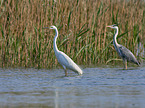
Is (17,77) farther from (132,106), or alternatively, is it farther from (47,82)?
(132,106)

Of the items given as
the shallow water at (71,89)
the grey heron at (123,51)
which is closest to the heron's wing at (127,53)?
the grey heron at (123,51)

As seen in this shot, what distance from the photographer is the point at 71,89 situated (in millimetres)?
7270

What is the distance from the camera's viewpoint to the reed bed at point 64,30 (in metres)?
10.7

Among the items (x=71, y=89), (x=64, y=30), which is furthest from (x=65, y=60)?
(x=71, y=89)

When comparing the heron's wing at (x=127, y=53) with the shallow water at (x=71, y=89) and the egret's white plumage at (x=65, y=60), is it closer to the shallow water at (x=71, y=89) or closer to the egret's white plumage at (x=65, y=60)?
the shallow water at (x=71, y=89)

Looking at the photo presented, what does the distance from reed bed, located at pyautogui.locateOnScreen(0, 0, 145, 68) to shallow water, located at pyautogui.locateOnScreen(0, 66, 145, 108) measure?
63 cm

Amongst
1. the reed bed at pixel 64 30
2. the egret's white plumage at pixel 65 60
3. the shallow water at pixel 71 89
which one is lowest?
the shallow water at pixel 71 89

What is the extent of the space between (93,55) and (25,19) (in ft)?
7.90

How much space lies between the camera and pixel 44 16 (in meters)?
10.9

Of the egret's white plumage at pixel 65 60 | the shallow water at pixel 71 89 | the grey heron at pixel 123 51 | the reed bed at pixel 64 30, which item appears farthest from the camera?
the grey heron at pixel 123 51

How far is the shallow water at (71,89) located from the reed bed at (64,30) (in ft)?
2.07

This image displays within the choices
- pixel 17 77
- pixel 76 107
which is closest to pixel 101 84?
pixel 17 77

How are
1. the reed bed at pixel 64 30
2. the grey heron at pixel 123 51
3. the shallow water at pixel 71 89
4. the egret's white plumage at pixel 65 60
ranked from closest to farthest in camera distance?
the shallow water at pixel 71 89, the egret's white plumage at pixel 65 60, the reed bed at pixel 64 30, the grey heron at pixel 123 51

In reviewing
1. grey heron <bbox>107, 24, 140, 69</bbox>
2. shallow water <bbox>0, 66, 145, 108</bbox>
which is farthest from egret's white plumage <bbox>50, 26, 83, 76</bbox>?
grey heron <bbox>107, 24, 140, 69</bbox>
